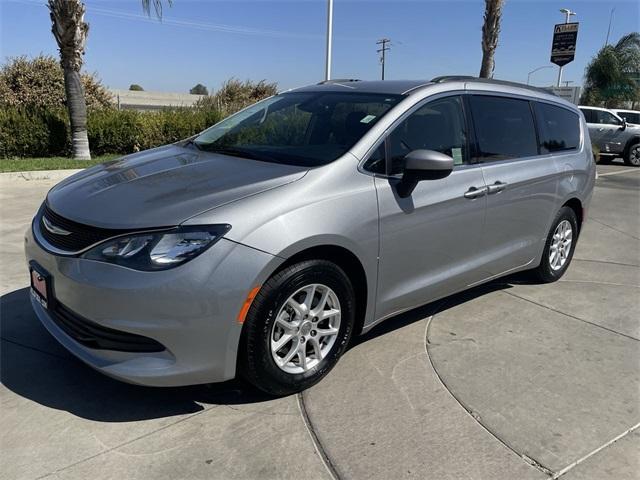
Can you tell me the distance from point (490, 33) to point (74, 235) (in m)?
16.4

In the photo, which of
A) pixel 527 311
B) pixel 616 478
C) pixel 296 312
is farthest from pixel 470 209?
pixel 616 478

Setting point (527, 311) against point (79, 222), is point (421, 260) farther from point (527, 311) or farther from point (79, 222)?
point (79, 222)

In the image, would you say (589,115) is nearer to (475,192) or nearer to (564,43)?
(564,43)

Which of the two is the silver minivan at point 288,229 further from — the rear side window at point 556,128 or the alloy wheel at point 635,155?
the alloy wheel at point 635,155

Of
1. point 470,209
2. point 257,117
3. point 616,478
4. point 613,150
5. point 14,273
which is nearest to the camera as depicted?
point 616,478

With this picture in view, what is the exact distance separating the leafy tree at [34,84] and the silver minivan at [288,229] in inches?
488

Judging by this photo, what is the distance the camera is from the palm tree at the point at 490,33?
16297 mm

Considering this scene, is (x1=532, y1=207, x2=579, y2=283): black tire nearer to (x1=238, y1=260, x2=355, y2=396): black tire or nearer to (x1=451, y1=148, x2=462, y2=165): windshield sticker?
(x1=451, y1=148, x2=462, y2=165): windshield sticker

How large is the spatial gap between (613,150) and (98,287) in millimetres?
19136

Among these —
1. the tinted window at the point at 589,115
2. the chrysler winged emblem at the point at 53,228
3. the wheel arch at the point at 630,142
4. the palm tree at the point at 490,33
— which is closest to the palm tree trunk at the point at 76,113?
the chrysler winged emblem at the point at 53,228

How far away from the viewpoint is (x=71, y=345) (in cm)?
282

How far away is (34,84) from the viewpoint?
1452cm

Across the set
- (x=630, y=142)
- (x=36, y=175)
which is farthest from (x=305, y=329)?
(x=630, y=142)

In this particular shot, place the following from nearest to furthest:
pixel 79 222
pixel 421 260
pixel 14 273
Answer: pixel 79 222
pixel 421 260
pixel 14 273
